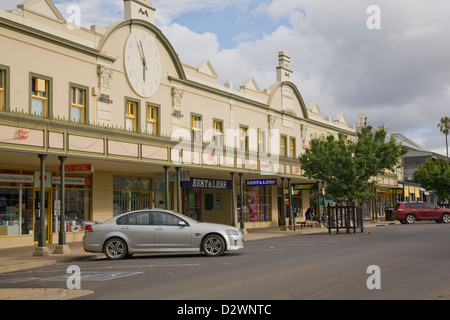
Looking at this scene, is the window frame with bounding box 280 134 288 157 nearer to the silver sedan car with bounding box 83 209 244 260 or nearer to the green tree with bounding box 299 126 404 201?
the green tree with bounding box 299 126 404 201

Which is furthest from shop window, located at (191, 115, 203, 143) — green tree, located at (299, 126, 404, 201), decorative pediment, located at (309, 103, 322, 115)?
decorative pediment, located at (309, 103, 322, 115)

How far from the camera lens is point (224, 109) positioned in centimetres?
3119

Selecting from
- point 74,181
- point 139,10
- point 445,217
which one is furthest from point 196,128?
point 445,217

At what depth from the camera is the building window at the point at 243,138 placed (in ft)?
107

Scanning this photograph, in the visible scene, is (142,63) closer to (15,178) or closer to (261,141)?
(15,178)

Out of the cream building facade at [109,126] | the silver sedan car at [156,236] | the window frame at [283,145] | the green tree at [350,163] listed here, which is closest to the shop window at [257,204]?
the cream building facade at [109,126]

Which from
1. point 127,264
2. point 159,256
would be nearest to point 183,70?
point 159,256

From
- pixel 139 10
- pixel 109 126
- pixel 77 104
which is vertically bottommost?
pixel 109 126

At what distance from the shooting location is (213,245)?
15.7m

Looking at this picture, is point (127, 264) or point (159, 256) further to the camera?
point (159, 256)

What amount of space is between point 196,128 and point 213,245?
13797 millimetres
